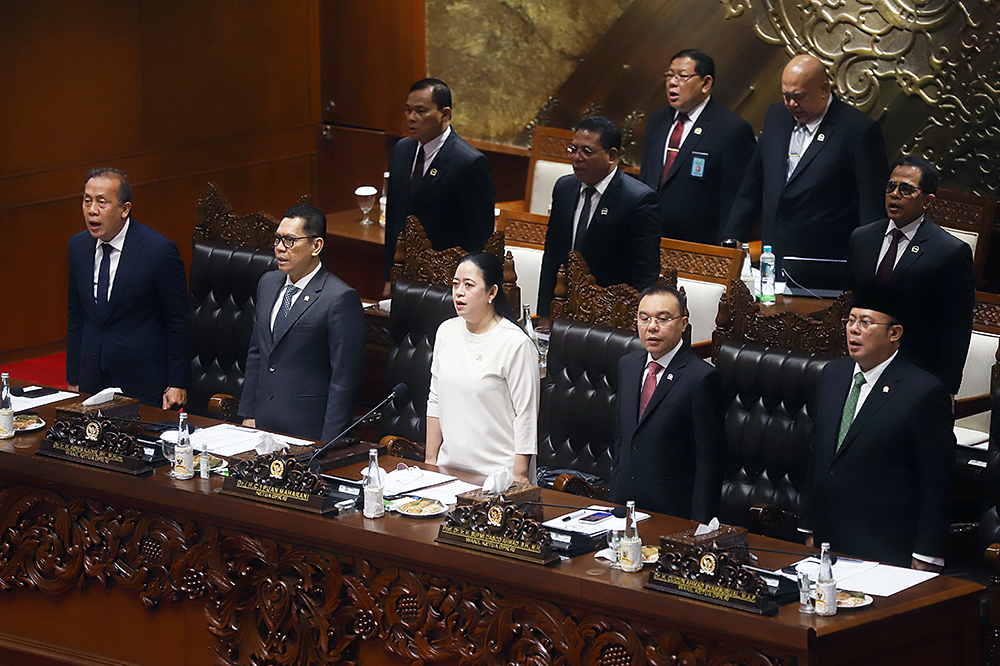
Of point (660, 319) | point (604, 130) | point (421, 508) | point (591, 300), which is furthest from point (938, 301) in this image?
point (421, 508)

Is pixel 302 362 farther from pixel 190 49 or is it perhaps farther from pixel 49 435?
pixel 190 49

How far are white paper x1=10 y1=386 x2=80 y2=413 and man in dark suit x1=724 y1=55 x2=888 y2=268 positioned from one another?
3.22 m

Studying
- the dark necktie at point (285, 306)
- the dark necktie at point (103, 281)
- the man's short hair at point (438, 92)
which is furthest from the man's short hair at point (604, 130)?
the dark necktie at point (103, 281)

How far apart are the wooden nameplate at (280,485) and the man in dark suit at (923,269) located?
2.24 m

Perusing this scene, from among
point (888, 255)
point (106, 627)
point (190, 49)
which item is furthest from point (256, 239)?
point (190, 49)

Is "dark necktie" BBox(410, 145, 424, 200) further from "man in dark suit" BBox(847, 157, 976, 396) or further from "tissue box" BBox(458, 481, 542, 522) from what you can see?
"tissue box" BBox(458, 481, 542, 522)

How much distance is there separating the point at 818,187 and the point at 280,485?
11.2 feet

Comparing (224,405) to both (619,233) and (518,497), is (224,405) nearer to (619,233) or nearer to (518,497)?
(619,233)

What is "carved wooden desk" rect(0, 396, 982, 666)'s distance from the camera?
3.44 meters

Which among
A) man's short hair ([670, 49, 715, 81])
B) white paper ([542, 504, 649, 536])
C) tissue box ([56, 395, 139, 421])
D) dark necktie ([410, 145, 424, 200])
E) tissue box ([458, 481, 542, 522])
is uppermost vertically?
man's short hair ([670, 49, 715, 81])

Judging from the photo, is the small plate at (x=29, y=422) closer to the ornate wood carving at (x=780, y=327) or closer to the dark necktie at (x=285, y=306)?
the dark necktie at (x=285, y=306)

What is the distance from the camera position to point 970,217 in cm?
709

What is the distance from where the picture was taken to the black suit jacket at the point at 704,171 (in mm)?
6949

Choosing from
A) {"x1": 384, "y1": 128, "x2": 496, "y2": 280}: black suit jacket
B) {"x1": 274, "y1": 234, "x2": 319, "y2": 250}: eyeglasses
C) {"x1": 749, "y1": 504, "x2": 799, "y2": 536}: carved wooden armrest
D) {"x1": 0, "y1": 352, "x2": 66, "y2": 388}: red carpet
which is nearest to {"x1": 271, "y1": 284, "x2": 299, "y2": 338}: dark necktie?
{"x1": 274, "y1": 234, "x2": 319, "y2": 250}: eyeglasses
